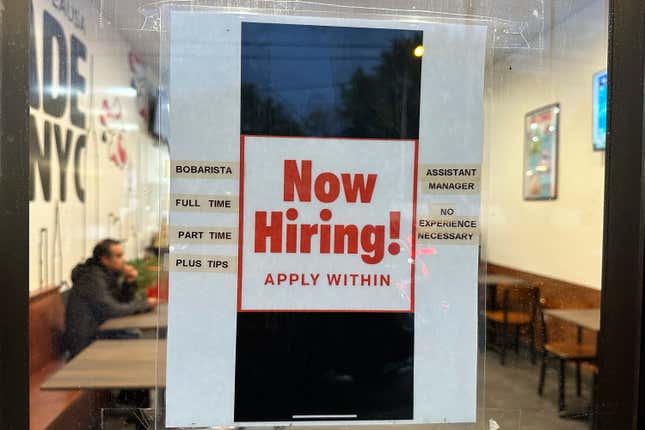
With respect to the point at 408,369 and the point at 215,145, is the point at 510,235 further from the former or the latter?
the point at 215,145

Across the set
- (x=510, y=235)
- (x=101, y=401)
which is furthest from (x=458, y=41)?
(x=101, y=401)

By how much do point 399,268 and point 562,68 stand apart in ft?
2.71

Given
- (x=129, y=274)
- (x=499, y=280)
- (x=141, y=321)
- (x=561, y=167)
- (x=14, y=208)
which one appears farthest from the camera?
(x=129, y=274)

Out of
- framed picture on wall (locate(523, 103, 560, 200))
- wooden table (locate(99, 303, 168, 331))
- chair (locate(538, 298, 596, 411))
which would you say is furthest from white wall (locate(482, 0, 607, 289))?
wooden table (locate(99, 303, 168, 331))

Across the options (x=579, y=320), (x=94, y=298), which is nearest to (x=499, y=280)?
(x=579, y=320)

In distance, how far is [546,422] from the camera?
149 cm

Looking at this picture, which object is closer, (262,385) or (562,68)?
(262,385)

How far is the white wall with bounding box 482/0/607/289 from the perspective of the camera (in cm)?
142

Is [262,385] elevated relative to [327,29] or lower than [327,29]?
lower

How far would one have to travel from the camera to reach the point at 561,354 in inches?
61.5

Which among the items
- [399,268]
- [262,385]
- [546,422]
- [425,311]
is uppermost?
[399,268]

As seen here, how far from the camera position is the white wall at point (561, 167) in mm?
1424

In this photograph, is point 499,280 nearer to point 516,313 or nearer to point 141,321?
point 516,313

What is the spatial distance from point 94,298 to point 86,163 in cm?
246
